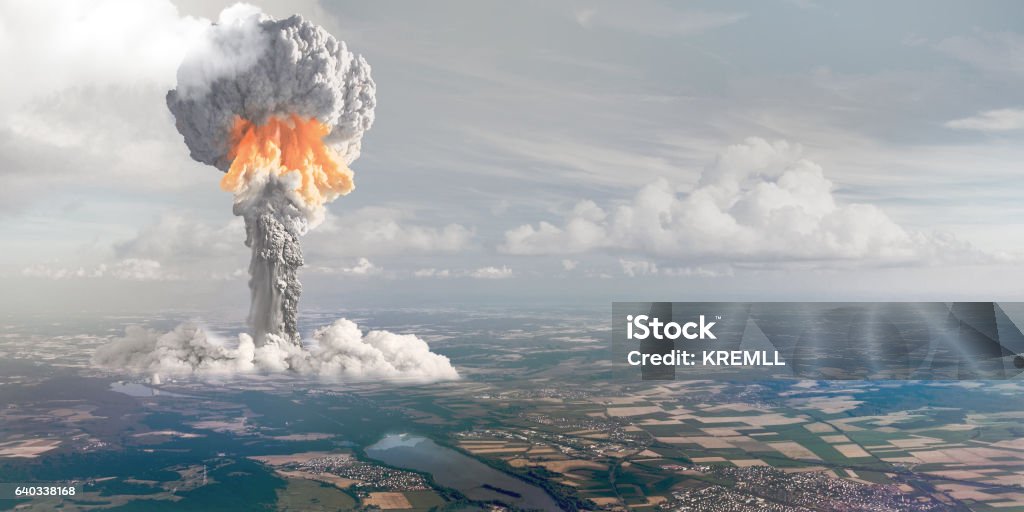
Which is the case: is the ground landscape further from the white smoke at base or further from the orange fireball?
the orange fireball

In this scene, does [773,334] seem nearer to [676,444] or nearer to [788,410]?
[676,444]

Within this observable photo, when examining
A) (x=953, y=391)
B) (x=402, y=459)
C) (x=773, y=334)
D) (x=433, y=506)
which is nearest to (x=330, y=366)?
(x=402, y=459)

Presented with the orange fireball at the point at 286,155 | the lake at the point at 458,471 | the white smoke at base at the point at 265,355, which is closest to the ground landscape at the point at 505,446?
the lake at the point at 458,471

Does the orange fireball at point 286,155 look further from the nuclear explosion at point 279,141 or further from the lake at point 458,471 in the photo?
the lake at point 458,471

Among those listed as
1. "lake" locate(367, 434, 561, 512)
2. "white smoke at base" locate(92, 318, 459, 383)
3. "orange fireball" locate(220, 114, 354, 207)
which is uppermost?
"orange fireball" locate(220, 114, 354, 207)

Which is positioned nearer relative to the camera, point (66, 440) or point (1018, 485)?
point (1018, 485)

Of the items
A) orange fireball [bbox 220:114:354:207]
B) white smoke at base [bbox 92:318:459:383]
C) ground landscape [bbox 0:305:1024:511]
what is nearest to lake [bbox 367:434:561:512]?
ground landscape [bbox 0:305:1024:511]

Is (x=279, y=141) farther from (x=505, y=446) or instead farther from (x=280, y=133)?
(x=505, y=446)
